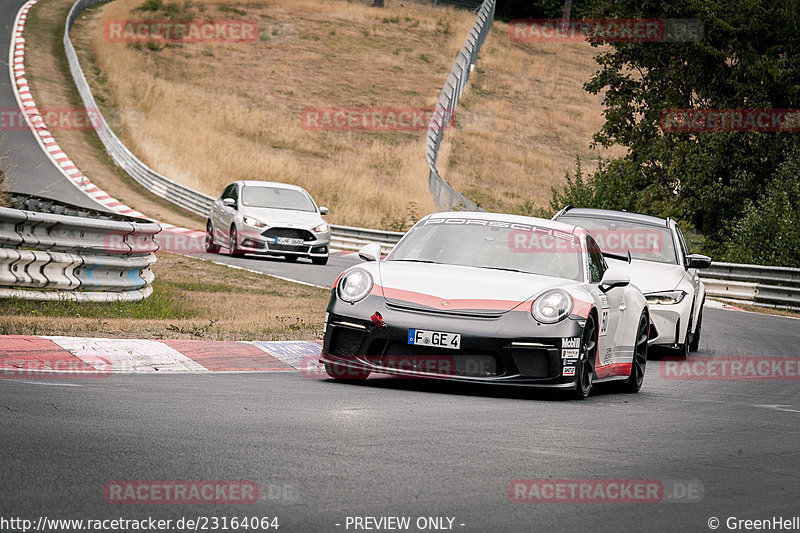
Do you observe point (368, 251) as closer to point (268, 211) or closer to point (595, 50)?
point (268, 211)

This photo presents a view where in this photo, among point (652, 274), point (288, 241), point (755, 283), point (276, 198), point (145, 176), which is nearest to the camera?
point (652, 274)

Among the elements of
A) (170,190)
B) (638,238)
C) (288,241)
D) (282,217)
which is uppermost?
(638,238)

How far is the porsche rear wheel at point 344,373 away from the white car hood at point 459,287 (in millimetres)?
696

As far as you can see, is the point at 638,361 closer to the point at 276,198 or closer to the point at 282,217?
the point at 282,217

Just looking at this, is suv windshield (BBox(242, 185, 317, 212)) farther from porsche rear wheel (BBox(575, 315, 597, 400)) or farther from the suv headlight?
porsche rear wheel (BBox(575, 315, 597, 400))

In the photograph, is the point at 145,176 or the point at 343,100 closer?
the point at 145,176

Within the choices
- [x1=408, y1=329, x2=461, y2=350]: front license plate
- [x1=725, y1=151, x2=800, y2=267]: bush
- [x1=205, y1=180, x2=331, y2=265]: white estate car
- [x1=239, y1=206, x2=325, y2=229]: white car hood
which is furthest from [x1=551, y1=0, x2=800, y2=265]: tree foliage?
[x1=408, y1=329, x2=461, y2=350]: front license plate

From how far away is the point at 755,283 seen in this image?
24953mm

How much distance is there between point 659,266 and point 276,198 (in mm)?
12209

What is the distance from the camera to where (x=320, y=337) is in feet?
38.0

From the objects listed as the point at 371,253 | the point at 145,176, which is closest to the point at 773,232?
the point at 145,176

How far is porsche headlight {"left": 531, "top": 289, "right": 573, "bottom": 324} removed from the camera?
8352 millimetres

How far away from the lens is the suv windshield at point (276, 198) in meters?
24.0

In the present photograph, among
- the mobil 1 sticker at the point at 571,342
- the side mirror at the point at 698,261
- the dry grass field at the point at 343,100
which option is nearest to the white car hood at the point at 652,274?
the side mirror at the point at 698,261
